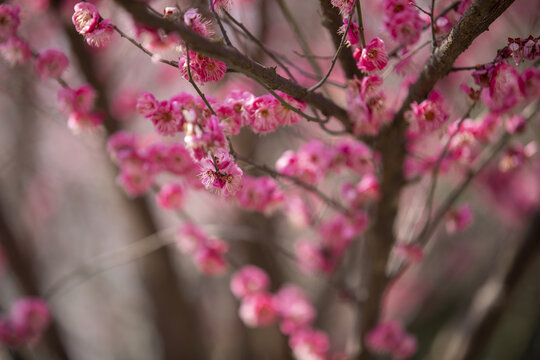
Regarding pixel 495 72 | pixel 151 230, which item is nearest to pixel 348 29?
pixel 495 72

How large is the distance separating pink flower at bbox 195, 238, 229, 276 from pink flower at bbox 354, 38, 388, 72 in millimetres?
1235

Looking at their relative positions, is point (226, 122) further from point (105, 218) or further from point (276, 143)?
point (105, 218)

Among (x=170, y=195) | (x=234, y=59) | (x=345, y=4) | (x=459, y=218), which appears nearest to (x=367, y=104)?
(x=345, y=4)

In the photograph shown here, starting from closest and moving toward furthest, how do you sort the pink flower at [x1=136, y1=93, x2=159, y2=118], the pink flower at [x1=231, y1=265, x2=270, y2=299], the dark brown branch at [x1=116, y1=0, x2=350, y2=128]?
1. the dark brown branch at [x1=116, y1=0, x2=350, y2=128]
2. the pink flower at [x1=136, y1=93, x2=159, y2=118]
3. the pink flower at [x1=231, y1=265, x2=270, y2=299]

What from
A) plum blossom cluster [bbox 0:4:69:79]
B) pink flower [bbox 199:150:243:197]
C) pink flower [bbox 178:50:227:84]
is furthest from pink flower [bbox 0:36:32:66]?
pink flower [bbox 199:150:243:197]

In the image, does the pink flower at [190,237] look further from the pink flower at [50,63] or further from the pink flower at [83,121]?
the pink flower at [50,63]

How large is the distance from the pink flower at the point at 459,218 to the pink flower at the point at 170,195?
1222mm

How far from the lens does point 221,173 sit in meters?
1.17

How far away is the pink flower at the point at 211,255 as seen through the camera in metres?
2.11

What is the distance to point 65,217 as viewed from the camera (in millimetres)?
5715

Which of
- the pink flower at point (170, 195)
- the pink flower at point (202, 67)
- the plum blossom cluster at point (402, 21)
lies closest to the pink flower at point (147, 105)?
the pink flower at point (202, 67)

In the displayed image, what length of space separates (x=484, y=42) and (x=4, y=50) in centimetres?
352

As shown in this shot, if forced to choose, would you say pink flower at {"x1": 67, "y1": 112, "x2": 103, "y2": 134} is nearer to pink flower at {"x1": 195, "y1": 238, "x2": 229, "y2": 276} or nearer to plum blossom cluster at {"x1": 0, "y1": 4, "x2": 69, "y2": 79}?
plum blossom cluster at {"x1": 0, "y1": 4, "x2": 69, "y2": 79}

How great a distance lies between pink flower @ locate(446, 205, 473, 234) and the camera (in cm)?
192
